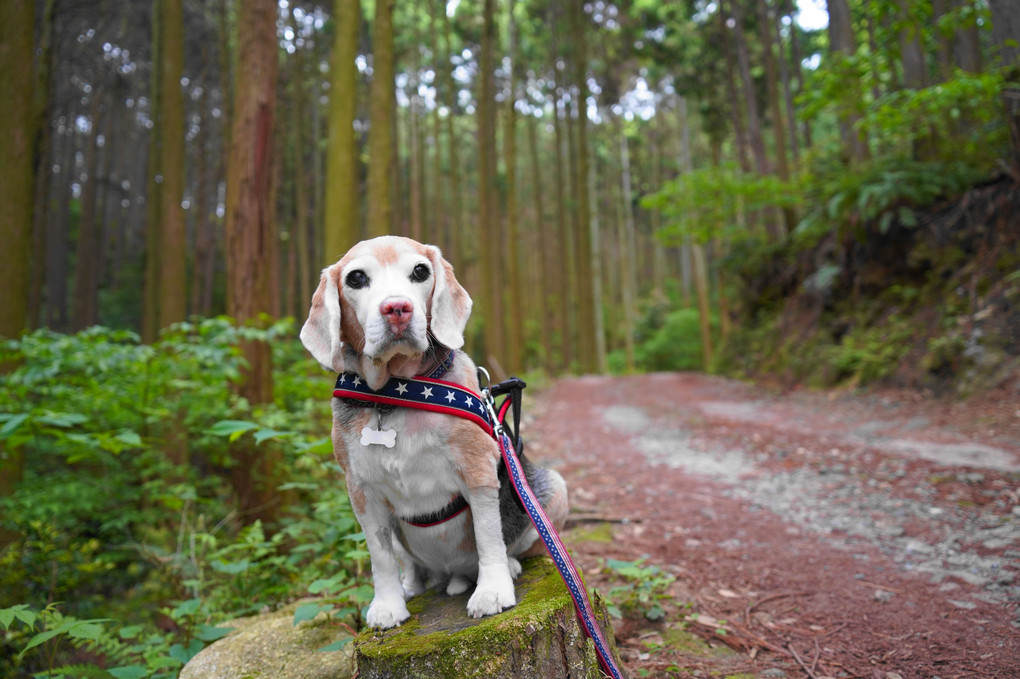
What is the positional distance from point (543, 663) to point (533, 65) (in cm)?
2633

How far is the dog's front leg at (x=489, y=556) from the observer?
6.46 ft

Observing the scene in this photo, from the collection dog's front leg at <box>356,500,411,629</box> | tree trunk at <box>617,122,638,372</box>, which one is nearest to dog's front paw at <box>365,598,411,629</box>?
dog's front leg at <box>356,500,411,629</box>

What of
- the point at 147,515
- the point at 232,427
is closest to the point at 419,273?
the point at 232,427

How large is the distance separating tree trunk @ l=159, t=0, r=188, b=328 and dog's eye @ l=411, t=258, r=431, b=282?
25.6ft

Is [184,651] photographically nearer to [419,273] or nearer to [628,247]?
[419,273]

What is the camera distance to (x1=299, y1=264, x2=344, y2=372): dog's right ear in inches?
77.5

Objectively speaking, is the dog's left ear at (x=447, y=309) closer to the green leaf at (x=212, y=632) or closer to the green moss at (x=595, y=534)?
the green leaf at (x=212, y=632)

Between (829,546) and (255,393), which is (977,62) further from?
(255,393)

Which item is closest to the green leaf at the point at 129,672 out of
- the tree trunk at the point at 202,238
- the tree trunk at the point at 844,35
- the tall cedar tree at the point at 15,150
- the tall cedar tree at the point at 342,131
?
the tall cedar tree at the point at 15,150

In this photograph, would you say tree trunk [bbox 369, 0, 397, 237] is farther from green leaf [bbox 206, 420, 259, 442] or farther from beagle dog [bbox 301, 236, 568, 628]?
beagle dog [bbox 301, 236, 568, 628]

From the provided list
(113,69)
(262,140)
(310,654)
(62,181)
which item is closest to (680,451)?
(310,654)

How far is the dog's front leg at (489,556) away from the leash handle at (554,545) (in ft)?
0.51

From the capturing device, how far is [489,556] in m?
2.02

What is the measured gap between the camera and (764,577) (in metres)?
3.67
